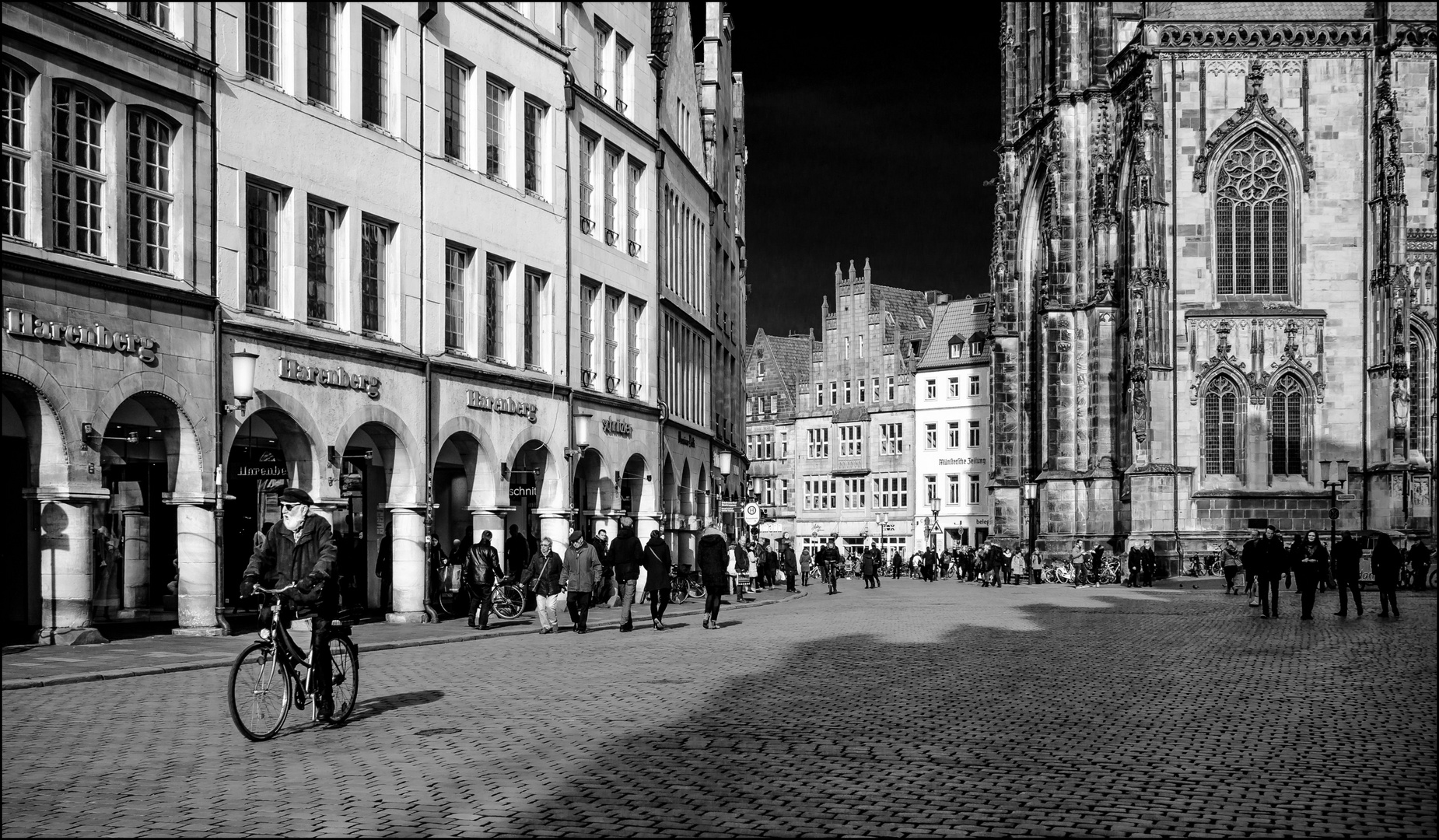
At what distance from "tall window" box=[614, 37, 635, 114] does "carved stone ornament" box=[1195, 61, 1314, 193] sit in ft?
89.5

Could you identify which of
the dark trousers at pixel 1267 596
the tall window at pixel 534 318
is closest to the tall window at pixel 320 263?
the tall window at pixel 534 318

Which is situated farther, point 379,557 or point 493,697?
point 379,557

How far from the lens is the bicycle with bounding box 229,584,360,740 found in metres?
11.8

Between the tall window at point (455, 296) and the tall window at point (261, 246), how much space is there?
492 centimetres

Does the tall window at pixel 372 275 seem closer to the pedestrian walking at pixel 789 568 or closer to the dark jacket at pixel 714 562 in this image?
the dark jacket at pixel 714 562

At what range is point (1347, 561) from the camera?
103ft

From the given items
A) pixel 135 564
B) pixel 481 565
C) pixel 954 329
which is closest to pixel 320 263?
pixel 135 564

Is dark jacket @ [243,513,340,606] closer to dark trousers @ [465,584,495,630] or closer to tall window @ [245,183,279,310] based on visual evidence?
tall window @ [245,183,279,310]

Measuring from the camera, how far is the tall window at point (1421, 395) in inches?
2133

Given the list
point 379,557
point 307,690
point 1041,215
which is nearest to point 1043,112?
point 1041,215

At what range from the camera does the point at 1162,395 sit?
56938 millimetres

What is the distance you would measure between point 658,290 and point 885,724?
2733cm

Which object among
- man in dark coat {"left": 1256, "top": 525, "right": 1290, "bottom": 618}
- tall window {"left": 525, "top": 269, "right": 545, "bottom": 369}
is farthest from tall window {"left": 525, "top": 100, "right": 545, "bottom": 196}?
man in dark coat {"left": 1256, "top": 525, "right": 1290, "bottom": 618}

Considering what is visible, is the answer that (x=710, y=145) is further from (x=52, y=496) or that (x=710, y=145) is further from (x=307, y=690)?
(x=307, y=690)
